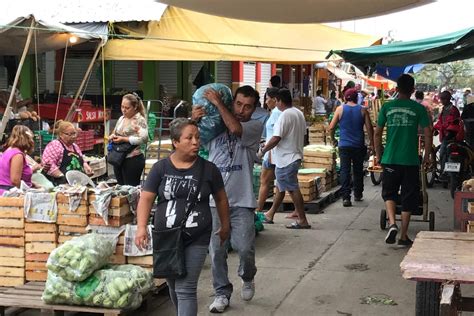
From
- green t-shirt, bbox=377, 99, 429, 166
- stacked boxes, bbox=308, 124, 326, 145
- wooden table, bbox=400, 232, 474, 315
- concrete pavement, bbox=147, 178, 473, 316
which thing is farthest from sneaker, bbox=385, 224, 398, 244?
stacked boxes, bbox=308, 124, 326, 145

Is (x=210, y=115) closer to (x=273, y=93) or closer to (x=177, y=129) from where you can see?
(x=177, y=129)

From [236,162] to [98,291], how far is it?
59.9 inches

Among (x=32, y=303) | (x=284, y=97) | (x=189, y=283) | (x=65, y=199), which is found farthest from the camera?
(x=284, y=97)

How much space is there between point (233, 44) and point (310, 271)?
4.65 meters

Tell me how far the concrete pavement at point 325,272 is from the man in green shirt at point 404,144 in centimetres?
69

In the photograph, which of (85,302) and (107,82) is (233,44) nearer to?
(85,302)

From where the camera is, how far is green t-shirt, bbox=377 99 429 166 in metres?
7.79


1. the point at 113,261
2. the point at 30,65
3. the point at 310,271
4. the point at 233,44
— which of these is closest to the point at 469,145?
the point at 233,44

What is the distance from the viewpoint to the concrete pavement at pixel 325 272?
588cm

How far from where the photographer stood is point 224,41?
1086 centimetres

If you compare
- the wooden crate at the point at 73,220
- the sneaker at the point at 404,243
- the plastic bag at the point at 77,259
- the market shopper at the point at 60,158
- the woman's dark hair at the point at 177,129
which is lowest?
the sneaker at the point at 404,243

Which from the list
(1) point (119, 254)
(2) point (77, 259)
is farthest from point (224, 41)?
(2) point (77, 259)

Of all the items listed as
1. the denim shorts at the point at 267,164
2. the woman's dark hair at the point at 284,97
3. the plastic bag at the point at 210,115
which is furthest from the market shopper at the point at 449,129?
the plastic bag at the point at 210,115

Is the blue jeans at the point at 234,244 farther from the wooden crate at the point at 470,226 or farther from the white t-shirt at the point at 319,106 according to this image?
the white t-shirt at the point at 319,106
